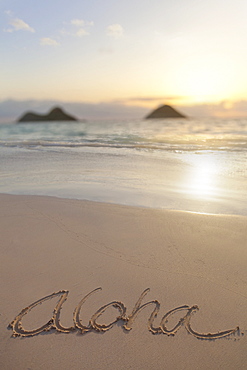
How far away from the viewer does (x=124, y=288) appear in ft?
8.73

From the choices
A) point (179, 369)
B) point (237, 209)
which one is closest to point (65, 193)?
point (237, 209)

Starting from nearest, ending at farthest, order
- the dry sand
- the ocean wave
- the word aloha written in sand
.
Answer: the dry sand < the word aloha written in sand < the ocean wave

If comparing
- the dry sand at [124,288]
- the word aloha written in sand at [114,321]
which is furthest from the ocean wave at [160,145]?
the word aloha written in sand at [114,321]

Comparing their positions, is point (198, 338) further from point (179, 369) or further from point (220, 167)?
point (220, 167)

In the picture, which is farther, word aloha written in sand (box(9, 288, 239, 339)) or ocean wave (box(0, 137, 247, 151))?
ocean wave (box(0, 137, 247, 151))

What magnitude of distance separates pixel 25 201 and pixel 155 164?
5.60 m

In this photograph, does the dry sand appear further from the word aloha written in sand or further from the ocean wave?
the ocean wave

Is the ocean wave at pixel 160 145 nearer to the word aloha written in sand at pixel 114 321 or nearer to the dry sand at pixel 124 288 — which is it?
the dry sand at pixel 124 288

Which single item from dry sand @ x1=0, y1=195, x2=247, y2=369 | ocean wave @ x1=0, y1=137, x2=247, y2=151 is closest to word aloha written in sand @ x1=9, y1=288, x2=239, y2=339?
dry sand @ x1=0, y1=195, x2=247, y2=369

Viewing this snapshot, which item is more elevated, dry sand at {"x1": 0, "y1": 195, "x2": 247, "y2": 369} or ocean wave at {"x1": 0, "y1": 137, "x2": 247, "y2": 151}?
ocean wave at {"x1": 0, "y1": 137, "x2": 247, "y2": 151}

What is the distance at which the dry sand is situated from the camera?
80.3 inches

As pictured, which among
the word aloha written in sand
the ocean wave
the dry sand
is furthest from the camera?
the ocean wave

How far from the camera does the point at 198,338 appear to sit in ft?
7.10

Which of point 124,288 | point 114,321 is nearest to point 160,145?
point 124,288
